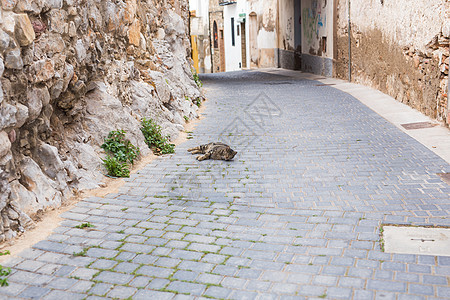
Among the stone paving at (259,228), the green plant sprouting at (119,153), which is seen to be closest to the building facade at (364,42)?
the stone paving at (259,228)

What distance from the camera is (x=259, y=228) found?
197 inches

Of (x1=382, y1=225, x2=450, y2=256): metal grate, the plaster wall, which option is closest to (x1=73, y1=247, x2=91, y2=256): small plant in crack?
(x1=382, y1=225, x2=450, y2=256): metal grate

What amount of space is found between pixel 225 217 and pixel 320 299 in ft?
6.21

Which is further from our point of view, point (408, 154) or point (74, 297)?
point (408, 154)

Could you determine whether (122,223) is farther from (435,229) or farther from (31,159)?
(435,229)

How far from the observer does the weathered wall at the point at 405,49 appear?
894 centimetres

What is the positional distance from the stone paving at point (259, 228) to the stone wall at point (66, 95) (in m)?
0.50

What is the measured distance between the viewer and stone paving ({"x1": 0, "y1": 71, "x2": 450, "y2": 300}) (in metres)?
3.83

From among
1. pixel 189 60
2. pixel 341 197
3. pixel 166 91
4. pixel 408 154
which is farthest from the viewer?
pixel 189 60

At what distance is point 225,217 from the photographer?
5.32 m

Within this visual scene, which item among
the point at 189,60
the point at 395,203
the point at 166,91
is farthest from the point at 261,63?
the point at 395,203

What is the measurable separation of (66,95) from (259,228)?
11.3ft

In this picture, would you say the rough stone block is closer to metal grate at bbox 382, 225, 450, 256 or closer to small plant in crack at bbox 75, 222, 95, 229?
small plant in crack at bbox 75, 222, 95, 229

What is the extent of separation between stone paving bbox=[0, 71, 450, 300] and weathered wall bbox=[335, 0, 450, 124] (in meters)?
1.54
